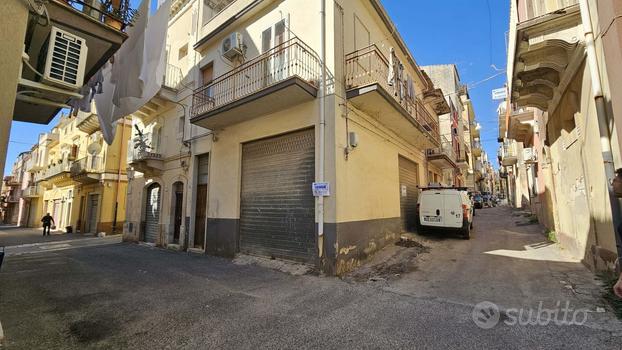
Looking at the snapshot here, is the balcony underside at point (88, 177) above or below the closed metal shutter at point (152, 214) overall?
Result: above

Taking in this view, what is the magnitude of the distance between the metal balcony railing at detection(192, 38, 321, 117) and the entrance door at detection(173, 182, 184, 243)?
137 inches

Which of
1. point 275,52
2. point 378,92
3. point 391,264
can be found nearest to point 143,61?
point 275,52

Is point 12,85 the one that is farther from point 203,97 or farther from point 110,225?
point 110,225

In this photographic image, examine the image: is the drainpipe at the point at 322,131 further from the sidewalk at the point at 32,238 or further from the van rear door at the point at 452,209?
the sidewalk at the point at 32,238

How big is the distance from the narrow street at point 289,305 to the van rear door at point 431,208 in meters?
2.44

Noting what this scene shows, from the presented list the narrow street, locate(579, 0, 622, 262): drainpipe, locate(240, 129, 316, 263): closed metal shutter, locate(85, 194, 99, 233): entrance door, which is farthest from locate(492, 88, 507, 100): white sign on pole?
locate(85, 194, 99, 233): entrance door

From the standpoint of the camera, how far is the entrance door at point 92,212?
65.5ft

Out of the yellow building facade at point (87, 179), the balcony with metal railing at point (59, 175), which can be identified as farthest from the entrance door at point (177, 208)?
the balcony with metal railing at point (59, 175)

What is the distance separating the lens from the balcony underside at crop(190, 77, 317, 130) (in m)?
6.72

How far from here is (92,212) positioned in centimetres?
2045

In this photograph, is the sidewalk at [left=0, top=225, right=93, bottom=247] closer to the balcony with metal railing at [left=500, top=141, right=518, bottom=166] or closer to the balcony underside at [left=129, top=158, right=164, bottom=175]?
the balcony underside at [left=129, top=158, right=164, bottom=175]

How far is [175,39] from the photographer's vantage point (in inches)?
526

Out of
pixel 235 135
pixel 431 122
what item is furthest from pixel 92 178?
pixel 431 122

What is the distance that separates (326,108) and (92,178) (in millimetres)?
19839
